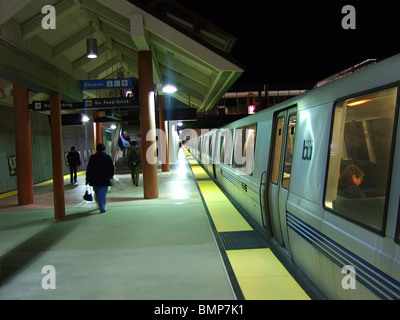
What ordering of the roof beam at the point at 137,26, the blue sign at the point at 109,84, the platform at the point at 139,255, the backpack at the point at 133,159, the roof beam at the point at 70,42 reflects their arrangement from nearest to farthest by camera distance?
the platform at the point at 139,255 < the roof beam at the point at 137,26 < the blue sign at the point at 109,84 < the roof beam at the point at 70,42 < the backpack at the point at 133,159

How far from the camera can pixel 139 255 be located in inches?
191

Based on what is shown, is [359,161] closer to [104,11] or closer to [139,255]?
[139,255]

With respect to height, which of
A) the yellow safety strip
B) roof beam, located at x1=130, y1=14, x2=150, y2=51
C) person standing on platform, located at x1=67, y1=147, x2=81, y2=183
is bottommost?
the yellow safety strip

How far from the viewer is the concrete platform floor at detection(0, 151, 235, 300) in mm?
3703

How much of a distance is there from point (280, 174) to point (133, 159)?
8.55m

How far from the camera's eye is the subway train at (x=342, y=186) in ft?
7.48

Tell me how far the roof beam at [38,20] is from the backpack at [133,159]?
18.1 feet

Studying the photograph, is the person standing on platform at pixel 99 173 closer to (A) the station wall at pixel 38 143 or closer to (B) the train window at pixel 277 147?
(B) the train window at pixel 277 147

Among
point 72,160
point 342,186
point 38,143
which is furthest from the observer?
point 38,143

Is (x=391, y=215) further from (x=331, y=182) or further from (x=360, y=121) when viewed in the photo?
(x=360, y=121)

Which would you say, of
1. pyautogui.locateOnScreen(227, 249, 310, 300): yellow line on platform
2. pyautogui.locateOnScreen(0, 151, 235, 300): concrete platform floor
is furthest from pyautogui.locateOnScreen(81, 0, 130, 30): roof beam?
pyautogui.locateOnScreen(227, 249, 310, 300): yellow line on platform

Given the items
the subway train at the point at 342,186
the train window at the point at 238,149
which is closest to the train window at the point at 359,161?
the subway train at the point at 342,186

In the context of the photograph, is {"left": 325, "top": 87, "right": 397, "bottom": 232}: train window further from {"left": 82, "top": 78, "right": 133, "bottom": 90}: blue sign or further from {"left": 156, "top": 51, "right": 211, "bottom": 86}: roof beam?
{"left": 156, "top": 51, "right": 211, "bottom": 86}: roof beam
